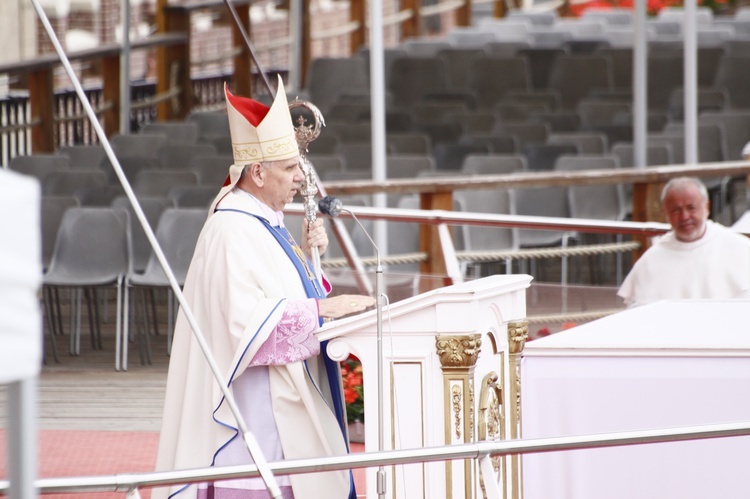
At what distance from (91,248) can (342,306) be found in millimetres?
5249

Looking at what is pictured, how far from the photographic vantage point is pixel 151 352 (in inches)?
366

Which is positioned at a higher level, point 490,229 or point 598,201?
point 598,201

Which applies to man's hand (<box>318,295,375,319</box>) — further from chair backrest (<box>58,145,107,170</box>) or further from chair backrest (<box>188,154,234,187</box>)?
chair backrest (<box>58,145,107,170</box>)

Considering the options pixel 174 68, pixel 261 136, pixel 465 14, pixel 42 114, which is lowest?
pixel 261 136

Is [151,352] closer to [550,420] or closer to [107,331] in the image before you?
[107,331]

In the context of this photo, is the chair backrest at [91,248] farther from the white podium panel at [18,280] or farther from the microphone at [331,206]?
the white podium panel at [18,280]

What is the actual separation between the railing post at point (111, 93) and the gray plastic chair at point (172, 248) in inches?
221

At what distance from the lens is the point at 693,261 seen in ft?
22.9

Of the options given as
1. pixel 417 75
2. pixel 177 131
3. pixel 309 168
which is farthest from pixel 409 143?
pixel 309 168

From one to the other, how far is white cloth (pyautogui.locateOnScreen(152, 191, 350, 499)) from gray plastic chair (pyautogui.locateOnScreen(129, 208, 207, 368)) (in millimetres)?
4529

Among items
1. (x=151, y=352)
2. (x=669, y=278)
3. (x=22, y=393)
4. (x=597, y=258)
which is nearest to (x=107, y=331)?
(x=151, y=352)

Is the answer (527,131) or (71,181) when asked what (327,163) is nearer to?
(71,181)

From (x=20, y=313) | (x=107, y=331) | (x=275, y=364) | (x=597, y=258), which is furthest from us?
(x=597, y=258)

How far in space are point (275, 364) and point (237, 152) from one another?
686 millimetres
